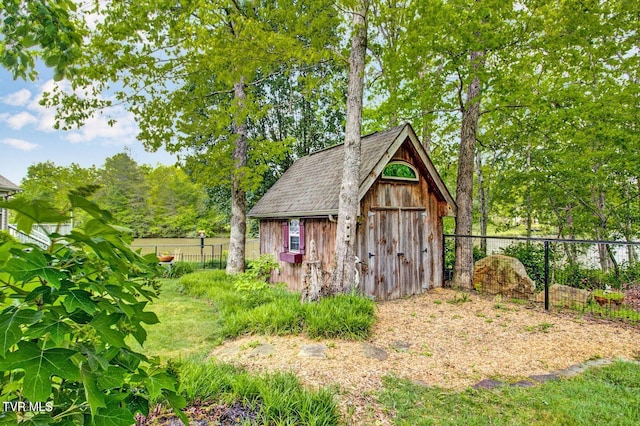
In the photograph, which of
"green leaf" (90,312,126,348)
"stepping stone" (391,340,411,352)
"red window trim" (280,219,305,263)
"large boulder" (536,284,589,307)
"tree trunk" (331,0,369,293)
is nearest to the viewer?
"green leaf" (90,312,126,348)

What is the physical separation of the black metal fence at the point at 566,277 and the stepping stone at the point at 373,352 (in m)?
4.49

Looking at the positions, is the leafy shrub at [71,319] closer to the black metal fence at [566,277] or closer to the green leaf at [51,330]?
the green leaf at [51,330]

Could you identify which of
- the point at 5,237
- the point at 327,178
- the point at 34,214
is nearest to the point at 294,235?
the point at 327,178

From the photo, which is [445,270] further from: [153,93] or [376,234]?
[153,93]

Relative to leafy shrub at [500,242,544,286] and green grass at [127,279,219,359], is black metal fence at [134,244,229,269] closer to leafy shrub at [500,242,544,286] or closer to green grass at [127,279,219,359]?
green grass at [127,279,219,359]

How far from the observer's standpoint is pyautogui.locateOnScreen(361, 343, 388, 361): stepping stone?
4732 mm

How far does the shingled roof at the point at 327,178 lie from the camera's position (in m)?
8.41

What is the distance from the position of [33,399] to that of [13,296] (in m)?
0.25

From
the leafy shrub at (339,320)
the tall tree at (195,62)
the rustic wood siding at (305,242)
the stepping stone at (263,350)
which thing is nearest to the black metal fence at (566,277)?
the rustic wood siding at (305,242)

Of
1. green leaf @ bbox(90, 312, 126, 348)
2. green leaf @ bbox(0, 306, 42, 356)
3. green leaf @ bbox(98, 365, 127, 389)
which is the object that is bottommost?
green leaf @ bbox(98, 365, 127, 389)

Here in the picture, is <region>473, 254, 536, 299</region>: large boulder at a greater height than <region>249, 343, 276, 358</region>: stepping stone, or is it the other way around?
<region>473, 254, 536, 299</region>: large boulder

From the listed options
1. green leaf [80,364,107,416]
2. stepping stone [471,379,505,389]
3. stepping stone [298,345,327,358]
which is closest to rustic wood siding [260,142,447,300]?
stepping stone [298,345,327,358]

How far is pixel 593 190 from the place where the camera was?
10.9 meters

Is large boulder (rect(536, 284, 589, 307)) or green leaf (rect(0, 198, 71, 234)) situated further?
large boulder (rect(536, 284, 589, 307))
